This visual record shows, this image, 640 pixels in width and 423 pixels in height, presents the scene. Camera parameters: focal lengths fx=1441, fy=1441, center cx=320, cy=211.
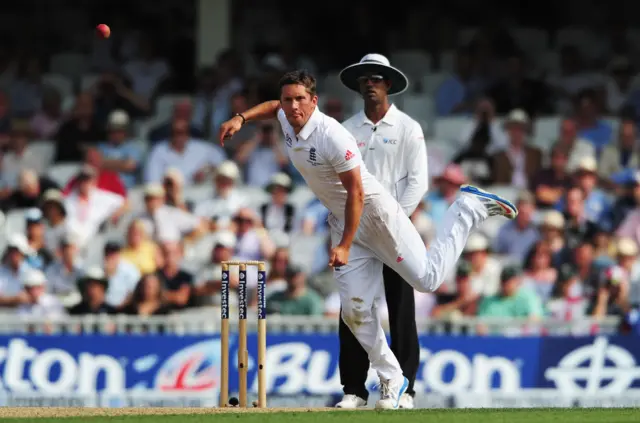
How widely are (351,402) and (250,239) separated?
4.70 meters

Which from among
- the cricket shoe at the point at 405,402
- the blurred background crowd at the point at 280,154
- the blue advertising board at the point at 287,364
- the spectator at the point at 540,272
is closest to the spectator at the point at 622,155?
the blurred background crowd at the point at 280,154

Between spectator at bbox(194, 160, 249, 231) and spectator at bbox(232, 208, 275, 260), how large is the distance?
1.46 ft

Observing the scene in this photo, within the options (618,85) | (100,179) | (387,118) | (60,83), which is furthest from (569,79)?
(387,118)

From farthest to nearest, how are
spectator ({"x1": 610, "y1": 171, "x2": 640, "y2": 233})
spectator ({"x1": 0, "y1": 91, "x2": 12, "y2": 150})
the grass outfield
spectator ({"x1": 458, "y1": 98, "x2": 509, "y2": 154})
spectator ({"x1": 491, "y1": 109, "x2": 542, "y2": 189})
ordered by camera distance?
spectator ({"x1": 0, "y1": 91, "x2": 12, "y2": 150})
spectator ({"x1": 458, "y1": 98, "x2": 509, "y2": 154})
spectator ({"x1": 491, "y1": 109, "x2": 542, "y2": 189})
spectator ({"x1": 610, "y1": 171, "x2": 640, "y2": 233})
the grass outfield

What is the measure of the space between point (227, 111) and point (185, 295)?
3529mm

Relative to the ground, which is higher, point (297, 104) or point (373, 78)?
point (373, 78)

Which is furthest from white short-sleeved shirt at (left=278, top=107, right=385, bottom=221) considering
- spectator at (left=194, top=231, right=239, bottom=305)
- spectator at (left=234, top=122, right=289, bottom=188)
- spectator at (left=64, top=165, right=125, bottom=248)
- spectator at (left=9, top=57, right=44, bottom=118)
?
spectator at (left=9, top=57, right=44, bottom=118)

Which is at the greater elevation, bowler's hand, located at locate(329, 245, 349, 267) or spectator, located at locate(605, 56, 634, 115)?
spectator, located at locate(605, 56, 634, 115)

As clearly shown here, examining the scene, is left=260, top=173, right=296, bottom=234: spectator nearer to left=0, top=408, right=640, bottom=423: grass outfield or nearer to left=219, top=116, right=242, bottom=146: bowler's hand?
left=0, top=408, right=640, bottom=423: grass outfield

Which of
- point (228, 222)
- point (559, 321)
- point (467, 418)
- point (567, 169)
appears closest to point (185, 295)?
point (228, 222)

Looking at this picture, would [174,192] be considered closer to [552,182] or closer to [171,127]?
[171,127]

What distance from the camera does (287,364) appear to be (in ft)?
42.2

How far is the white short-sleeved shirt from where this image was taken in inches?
338

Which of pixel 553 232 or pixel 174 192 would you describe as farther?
pixel 174 192
